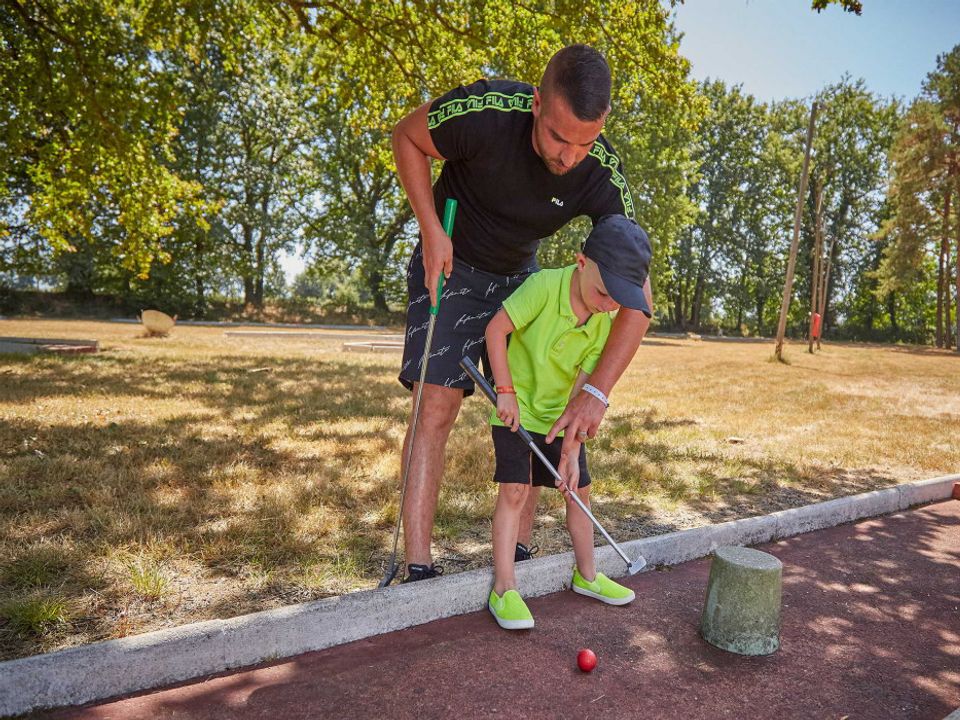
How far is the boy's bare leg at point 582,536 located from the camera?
311cm

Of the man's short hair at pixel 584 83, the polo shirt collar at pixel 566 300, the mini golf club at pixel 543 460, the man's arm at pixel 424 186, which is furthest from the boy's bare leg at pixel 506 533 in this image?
the man's short hair at pixel 584 83

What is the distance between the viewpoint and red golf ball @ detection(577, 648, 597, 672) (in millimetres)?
2428

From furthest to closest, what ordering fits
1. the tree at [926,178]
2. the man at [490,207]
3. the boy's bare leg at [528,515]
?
the tree at [926,178] < the boy's bare leg at [528,515] < the man at [490,207]

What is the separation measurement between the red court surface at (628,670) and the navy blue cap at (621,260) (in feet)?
4.77

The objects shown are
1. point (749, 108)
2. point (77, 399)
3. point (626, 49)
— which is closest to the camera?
point (77, 399)

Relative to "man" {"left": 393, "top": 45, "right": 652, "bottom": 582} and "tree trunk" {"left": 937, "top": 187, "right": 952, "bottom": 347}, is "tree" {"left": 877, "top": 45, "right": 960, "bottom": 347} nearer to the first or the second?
"tree trunk" {"left": 937, "top": 187, "right": 952, "bottom": 347}

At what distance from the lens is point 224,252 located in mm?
31906

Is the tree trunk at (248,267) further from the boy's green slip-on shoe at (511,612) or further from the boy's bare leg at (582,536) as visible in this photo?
the boy's green slip-on shoe at (511,612)

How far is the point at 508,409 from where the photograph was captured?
280 cm

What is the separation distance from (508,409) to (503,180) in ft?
3.40

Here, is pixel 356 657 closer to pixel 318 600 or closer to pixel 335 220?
pixel 318 600

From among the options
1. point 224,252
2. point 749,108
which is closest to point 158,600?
point 224,252

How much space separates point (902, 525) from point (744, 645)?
2.75 meters

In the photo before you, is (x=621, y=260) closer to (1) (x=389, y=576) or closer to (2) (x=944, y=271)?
(1) (x=389, y=576)
